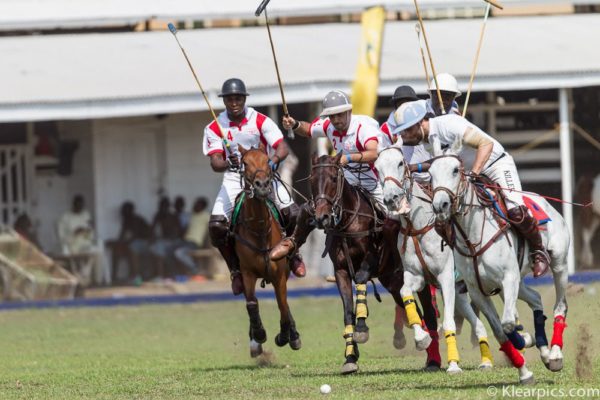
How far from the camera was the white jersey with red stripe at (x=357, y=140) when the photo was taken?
13.8 meters

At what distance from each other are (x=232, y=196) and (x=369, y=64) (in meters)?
11.2

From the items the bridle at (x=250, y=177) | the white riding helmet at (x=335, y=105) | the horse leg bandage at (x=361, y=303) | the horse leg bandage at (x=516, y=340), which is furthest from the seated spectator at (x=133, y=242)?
the horse leg bandage at (x=516, y=340)

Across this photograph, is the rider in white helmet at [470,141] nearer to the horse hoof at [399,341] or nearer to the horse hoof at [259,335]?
the horse hoof at [399,341]

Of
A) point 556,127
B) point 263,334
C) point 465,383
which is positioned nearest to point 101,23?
point 556,127

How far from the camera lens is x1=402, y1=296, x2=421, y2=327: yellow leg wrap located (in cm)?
1227

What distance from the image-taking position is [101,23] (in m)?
29.9

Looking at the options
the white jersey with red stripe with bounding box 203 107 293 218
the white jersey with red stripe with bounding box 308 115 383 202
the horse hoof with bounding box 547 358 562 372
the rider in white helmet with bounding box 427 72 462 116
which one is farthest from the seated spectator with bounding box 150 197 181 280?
the horse hoof with bounding box 547 358 562 372

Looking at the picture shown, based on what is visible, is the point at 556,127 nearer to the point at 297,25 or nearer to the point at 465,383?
the point at 297,25

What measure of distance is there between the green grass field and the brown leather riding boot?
2.30 feet

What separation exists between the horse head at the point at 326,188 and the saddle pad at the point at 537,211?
5.32 ft

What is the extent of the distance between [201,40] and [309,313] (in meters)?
8.39

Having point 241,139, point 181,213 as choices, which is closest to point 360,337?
point 241,139

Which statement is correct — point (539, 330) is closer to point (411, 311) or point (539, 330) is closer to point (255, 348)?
point (411, 311)

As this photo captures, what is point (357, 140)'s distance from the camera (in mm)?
13805
